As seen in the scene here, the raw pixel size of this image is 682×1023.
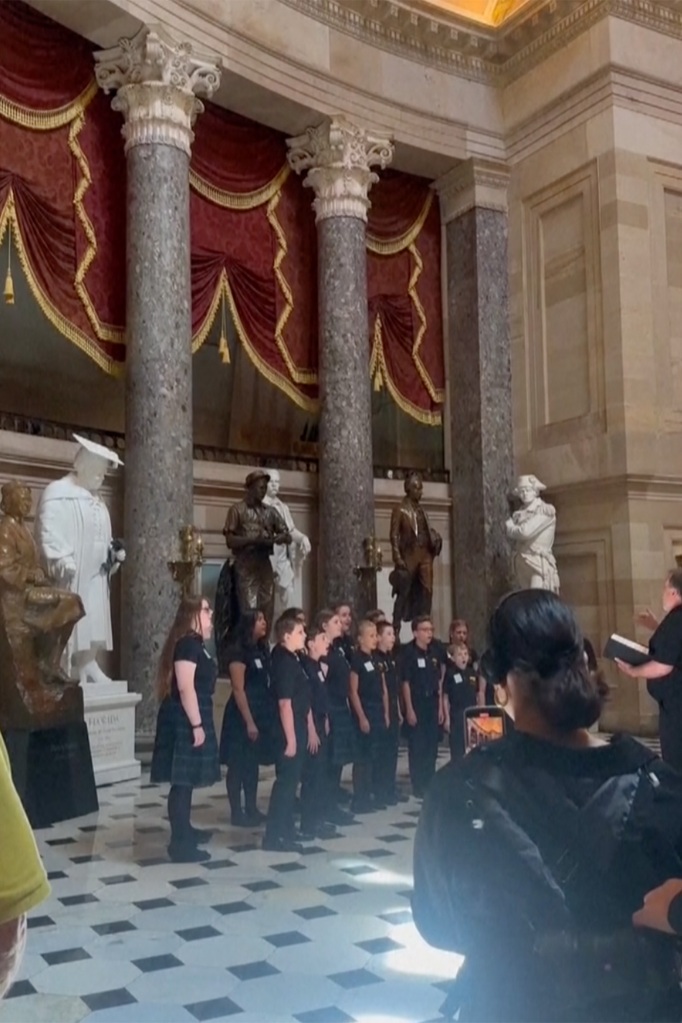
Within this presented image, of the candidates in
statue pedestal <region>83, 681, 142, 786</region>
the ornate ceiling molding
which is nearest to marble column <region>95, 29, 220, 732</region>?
statue pedestal <region>83, 681, 142, 786</region>

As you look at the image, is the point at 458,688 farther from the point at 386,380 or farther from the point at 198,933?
the point at 386,380

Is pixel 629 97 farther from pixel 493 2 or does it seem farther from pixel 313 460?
pixel 313 460

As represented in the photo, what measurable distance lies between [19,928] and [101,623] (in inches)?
295

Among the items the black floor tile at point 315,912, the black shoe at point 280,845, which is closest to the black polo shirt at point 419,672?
the black shoe at point 280,845

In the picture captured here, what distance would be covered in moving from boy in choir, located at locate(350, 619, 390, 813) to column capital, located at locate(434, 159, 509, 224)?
26.6 feet

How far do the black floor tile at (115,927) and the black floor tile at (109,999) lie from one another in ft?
2.41

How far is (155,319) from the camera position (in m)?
10.4

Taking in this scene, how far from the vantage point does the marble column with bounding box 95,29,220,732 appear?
10000mm

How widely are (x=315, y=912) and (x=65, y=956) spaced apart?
114 centimetres

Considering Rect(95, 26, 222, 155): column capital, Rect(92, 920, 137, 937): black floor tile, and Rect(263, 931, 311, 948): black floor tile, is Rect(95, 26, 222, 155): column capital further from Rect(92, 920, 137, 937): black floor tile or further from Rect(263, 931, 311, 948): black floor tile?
Rect(263, 931, 311, 948): black floor tile

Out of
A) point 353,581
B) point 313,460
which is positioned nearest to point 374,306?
point 313,460

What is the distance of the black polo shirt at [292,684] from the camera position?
236 inches

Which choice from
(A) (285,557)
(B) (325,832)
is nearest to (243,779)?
(B) (325,832)

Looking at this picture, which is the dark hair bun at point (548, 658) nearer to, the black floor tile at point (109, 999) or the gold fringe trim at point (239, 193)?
the black floor tile at point (109, 999)
